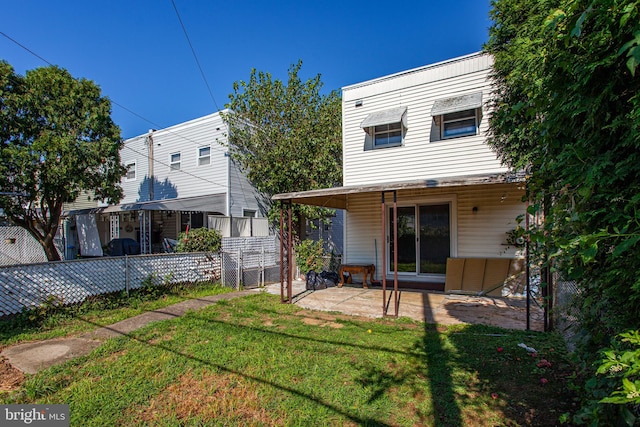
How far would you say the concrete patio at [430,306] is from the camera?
5449mm

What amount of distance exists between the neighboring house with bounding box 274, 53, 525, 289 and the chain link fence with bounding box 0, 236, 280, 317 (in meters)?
2.77

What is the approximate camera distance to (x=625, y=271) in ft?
4.81

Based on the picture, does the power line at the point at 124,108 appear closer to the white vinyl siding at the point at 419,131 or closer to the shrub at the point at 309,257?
the shrub at the point at 309,257

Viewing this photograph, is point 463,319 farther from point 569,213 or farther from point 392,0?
→ point 392,0

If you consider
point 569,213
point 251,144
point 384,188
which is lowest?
point 569,213

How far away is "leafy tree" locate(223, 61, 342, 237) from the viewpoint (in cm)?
1114

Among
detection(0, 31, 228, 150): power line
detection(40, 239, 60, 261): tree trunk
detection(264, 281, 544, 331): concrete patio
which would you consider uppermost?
detection(0, 31, 228, 150): power line

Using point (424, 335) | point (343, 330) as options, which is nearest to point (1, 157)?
point (343, 330)

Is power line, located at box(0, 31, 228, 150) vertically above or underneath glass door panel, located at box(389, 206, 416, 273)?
above

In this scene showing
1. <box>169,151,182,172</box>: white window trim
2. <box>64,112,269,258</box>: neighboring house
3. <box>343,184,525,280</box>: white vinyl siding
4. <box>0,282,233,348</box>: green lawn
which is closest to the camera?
<box>0,282,233,348</box>: green lawn

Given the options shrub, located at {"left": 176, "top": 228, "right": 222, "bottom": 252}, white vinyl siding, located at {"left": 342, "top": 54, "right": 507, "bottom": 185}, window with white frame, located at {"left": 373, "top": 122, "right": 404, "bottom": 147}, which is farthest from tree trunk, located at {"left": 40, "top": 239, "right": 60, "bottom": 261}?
window with white frame, located at {"left": 373, "top": 122, "right": 404, "bottom": 147}

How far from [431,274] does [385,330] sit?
4.03 m

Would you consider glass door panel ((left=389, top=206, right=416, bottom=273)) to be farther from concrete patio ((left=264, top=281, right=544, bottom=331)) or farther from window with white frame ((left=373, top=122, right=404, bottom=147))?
window with white frame ((left=373, top=122, right=404, bottom=147))

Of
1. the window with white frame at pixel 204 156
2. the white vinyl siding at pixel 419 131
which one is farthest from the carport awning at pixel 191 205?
the white vinyl siding at pixel 419 131
